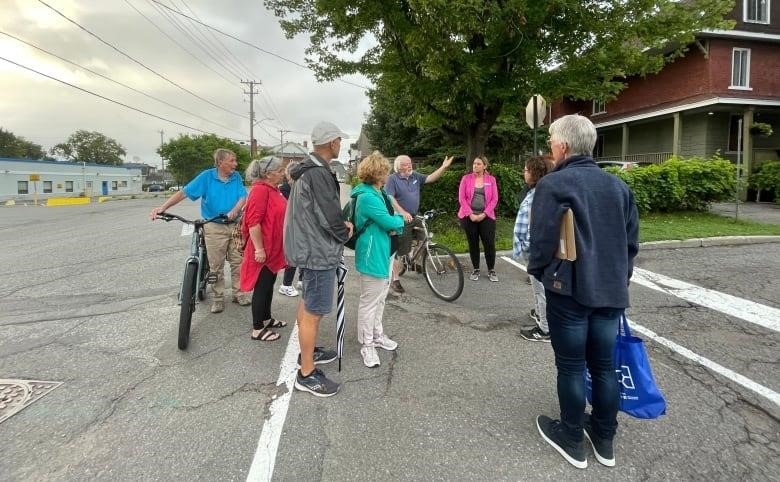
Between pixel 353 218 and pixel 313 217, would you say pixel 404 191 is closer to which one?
pixel 353 218

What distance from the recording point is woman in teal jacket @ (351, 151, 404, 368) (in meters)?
3.44

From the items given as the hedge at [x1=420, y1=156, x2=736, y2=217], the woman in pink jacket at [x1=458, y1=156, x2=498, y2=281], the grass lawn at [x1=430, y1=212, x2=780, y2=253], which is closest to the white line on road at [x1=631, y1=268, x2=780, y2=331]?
the woman in pink jacket at [x1=458, y1=156, x2=498, y2=281]

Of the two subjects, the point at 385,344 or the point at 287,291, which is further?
the point at 287,291

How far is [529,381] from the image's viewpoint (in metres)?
3.32

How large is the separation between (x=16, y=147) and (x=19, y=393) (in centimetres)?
9406

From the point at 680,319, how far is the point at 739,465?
2.64m

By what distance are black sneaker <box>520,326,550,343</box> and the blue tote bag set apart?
1.64 m

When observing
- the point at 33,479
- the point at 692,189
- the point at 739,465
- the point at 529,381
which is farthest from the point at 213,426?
the point at 692,189

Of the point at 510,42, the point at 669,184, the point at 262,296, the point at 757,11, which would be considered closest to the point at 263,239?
the point at 262,296

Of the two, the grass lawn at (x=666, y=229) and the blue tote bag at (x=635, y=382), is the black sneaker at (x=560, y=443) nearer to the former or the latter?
the blue tote bag at (x=635, y=382)

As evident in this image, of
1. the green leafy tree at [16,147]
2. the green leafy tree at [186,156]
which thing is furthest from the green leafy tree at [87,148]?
the green leafy tree at [186,156]

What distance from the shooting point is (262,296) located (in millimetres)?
4141

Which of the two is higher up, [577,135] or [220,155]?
[220,155]

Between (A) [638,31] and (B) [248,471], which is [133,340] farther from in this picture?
(A) [638,31]
